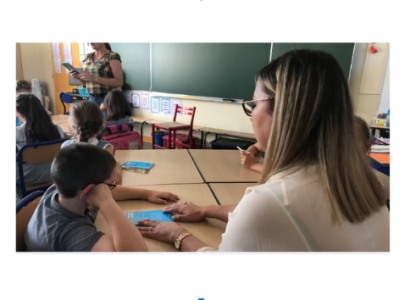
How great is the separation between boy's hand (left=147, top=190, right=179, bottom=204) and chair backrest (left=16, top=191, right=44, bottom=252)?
0.32 meters

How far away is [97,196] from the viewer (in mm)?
528

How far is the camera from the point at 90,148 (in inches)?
21.9

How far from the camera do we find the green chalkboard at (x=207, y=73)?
230 centimetres

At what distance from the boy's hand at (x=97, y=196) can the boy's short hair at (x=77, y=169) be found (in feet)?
0.05

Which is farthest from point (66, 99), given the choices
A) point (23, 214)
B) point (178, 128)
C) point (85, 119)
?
point (178, 128)

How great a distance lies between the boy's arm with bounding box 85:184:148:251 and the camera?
1.74ft

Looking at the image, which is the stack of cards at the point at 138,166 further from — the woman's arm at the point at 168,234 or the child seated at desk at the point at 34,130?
→ the woman's arm at the point at 168,234

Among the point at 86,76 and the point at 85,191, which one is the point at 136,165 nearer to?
the point at 86,76

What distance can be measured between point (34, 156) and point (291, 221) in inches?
29.0

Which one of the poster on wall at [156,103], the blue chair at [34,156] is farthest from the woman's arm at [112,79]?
the poster on wall at [156,103]
